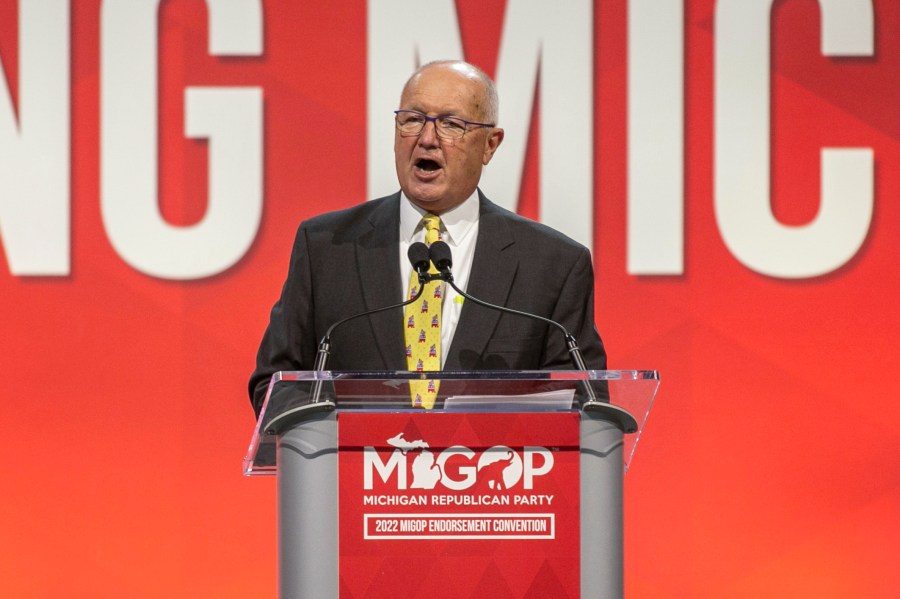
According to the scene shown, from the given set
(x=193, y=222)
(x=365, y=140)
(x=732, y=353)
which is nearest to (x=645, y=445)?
(x=732, y=353)

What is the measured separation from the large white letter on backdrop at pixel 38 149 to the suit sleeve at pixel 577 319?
1765 mm

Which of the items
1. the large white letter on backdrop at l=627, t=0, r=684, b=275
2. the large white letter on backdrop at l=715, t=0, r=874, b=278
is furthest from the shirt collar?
the large white letter on backdrop at l=715, t=0, r=874, b=278

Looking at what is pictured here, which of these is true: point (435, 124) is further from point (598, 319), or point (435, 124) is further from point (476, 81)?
point (598, 319)

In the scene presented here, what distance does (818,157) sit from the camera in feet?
12.0

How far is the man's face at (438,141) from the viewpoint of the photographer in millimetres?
2396

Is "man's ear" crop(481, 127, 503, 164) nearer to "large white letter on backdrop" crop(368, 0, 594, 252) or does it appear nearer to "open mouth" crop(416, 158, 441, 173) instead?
"open mouth" crop(416, 158, 441, 173)

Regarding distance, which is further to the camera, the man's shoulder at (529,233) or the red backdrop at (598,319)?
the red backdrop at (598,319)

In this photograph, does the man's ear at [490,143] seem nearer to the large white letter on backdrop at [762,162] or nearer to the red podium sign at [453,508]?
the red podium sign at [453,508]

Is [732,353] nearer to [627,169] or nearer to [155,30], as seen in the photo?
[627,169]

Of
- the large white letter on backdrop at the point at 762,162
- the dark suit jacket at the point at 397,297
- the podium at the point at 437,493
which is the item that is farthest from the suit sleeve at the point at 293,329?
the large white letter on backdrop at the point at 762,162

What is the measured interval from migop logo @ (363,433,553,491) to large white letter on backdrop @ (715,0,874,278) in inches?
85.8

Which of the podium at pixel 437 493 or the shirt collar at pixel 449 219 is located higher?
the shirt collar at pixel 449 219

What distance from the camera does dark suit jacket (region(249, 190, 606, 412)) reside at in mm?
2318

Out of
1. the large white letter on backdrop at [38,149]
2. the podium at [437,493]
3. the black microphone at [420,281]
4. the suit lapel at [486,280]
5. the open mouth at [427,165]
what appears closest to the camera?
the podium at [437,493]
